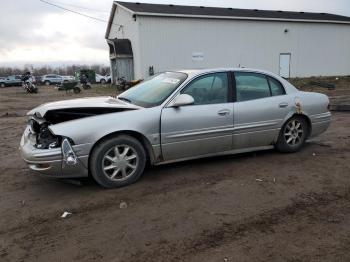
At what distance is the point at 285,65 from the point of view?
32500 millimetres

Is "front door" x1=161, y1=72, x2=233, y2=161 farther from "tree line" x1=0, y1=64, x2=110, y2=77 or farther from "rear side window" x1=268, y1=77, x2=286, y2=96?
"tree line" x1=0, y1=64, x2=110, y2=77

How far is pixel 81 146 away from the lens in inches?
184

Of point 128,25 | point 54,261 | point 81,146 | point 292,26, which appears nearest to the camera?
point 54,261

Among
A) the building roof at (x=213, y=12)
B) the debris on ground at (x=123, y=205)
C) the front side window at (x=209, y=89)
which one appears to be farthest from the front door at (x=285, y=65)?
the debris on ground at (x=123, y=205)

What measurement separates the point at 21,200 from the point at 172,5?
3023cm

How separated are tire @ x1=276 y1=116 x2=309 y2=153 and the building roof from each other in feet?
72.9

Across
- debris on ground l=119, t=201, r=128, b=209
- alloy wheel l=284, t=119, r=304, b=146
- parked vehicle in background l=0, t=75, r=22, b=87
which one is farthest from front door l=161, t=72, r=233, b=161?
parked vehicle in background l=0, t=75, r=22, b=87

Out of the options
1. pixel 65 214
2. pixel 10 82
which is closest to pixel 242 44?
pixel 65 214

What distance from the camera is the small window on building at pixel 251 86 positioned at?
19.2ft

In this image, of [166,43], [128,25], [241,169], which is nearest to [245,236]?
[241,169]

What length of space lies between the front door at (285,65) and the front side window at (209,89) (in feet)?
92.1

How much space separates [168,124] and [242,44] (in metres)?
26.7

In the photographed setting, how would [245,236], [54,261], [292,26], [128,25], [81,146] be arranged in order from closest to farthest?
[54,261] → [245,236] → [81,146] → [128,25] → [292,26]

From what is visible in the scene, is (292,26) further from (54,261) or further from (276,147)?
(54,261)
